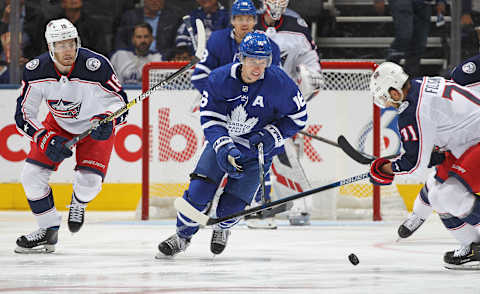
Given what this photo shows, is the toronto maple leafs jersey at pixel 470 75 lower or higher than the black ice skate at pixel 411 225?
higher

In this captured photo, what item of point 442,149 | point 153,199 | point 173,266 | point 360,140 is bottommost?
point 153,199

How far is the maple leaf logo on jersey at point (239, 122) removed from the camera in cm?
416

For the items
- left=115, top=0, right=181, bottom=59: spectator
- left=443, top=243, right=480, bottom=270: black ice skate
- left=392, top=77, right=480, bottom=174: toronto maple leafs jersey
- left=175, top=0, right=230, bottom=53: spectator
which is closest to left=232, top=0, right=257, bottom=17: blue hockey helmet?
left=392, top=77, right=480, bottom=174: toronto maple leafs jersey

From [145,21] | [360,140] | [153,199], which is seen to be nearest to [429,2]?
[360,140]

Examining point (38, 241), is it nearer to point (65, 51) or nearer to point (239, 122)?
point (65, 51)

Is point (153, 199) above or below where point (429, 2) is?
below

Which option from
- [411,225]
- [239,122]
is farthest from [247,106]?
[411,225]

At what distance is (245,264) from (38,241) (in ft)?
3.74

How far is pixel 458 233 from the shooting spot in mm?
3918

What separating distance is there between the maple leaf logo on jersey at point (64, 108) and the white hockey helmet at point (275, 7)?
192 centimetres

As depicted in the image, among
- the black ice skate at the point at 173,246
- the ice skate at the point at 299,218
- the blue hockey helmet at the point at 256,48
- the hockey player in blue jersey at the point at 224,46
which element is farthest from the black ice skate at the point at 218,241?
the ice skate at the point at 299,218

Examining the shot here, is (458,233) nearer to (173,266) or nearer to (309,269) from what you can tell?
(309,269)

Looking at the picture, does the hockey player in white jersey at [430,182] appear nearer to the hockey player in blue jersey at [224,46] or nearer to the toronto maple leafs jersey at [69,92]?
the hockey player in blue jersey at [224,46]

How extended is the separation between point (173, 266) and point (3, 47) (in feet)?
14.7
